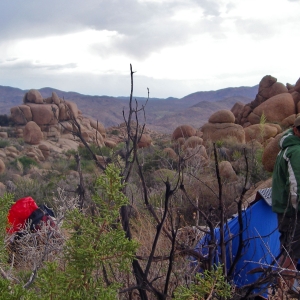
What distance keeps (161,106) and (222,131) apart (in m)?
88.0

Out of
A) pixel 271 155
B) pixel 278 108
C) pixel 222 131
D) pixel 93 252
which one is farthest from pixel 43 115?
pixel 93 252

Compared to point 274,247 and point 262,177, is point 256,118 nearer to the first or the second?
point 262,177

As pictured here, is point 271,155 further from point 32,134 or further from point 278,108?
point 32,134

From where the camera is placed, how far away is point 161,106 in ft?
353

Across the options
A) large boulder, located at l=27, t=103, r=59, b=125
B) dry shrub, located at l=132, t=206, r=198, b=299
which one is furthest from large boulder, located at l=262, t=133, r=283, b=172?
large boulder, located at l=27, t=103, r=59, b=125

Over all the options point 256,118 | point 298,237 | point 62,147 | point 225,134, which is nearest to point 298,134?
point 298,237

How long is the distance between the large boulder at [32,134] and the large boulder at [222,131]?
14.2m

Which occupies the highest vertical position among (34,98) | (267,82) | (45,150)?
(267,82)

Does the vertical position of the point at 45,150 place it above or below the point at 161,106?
above

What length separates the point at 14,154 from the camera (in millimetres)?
24578

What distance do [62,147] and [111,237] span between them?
96.4 feet

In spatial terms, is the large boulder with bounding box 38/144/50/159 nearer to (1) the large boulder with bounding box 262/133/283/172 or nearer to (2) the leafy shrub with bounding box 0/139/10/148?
(2) the leafy shrub with bounding box 0/139/10/148

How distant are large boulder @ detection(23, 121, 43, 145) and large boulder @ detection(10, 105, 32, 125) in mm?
2676

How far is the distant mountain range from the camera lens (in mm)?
76125
